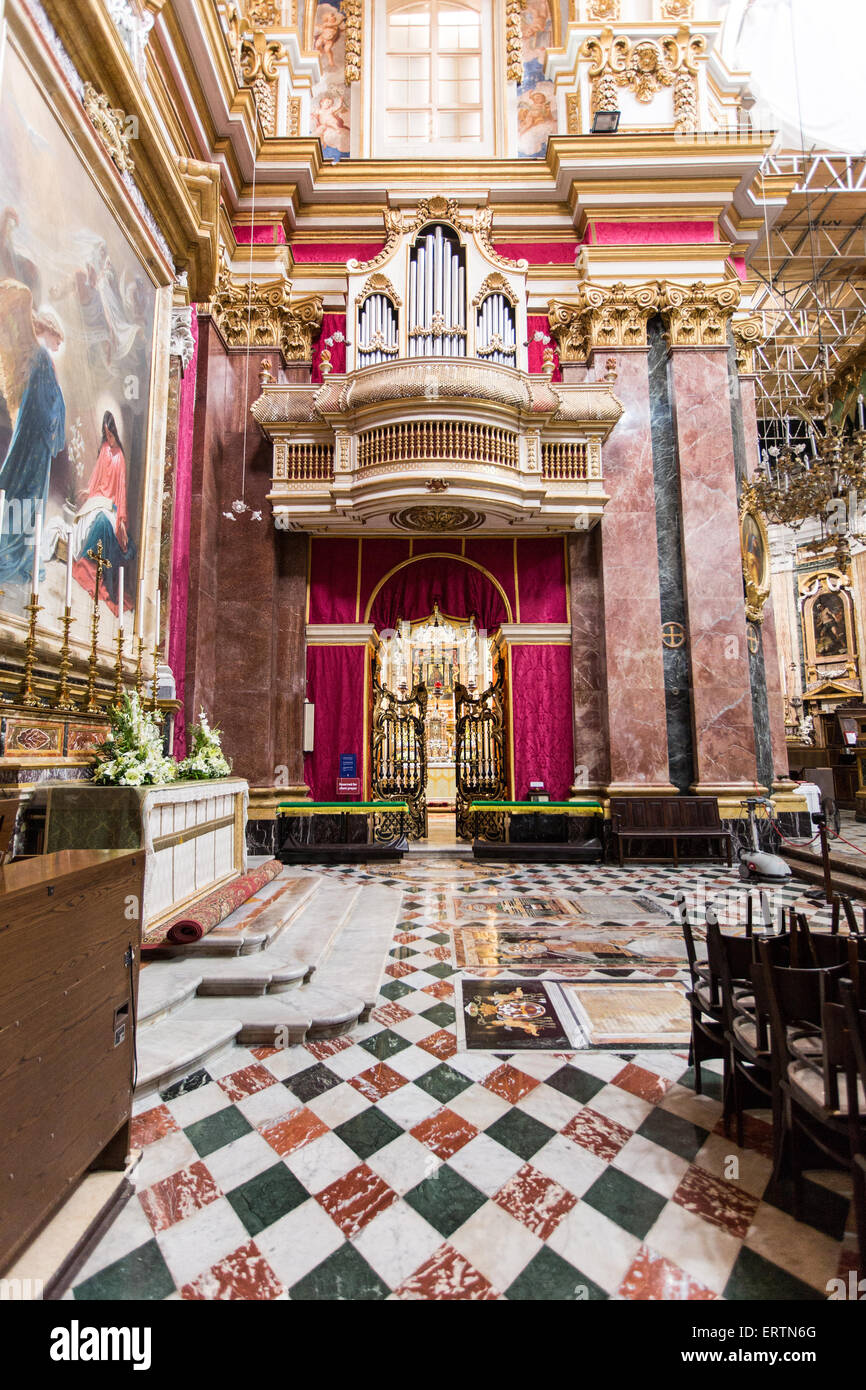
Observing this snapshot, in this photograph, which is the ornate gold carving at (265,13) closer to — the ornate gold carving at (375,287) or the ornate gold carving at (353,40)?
the ornate gold carving at (353,40)

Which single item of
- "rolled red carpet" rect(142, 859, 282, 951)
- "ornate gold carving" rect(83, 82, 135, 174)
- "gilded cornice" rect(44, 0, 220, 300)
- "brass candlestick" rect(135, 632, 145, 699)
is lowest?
"rolled red carpet" rect(142, 859, 282, 951)

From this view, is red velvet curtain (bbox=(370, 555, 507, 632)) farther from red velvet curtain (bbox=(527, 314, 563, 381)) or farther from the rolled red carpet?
the rolled red carpet

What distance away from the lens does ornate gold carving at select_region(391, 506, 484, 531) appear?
8.88 meters

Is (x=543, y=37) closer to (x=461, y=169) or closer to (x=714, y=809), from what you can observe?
(x=461, y=169)

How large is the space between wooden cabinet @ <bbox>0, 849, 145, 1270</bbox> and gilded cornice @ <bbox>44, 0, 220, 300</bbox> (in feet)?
18.4

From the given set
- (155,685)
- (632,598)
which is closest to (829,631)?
(632,598)

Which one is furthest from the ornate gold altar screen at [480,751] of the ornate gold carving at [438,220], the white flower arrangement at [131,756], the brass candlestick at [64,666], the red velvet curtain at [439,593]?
the brass candlestick at [64,666]

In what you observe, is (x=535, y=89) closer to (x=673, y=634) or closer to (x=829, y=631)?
(x=673, y=634)

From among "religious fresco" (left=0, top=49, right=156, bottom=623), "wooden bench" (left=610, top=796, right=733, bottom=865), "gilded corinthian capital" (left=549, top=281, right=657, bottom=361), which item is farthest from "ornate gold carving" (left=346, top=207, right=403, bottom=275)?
"wooden bench" (left=610, top=796, right=733, bottom=865)

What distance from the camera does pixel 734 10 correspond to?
10773 millimetres

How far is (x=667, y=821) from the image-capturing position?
335 inches

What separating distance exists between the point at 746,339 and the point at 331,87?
8644 mm

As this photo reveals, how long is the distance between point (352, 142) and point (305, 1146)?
46.8 ft
